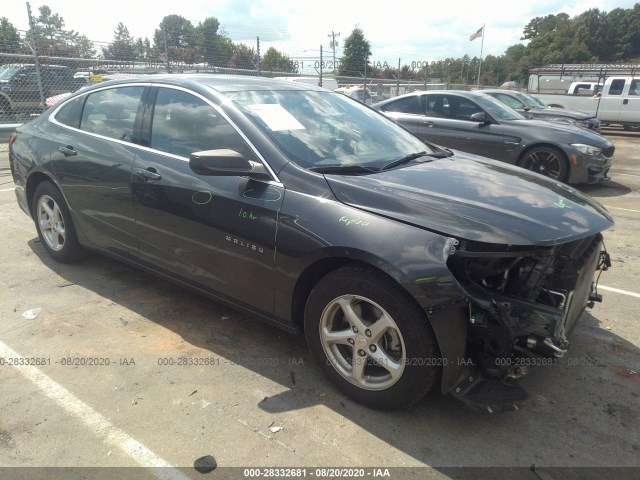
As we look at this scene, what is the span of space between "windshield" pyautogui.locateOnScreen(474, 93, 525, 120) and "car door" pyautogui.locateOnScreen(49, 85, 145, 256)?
656 centimetres

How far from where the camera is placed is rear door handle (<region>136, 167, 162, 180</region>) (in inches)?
129

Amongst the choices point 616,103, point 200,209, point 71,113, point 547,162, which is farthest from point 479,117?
point 616,103

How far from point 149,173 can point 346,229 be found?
1.62m

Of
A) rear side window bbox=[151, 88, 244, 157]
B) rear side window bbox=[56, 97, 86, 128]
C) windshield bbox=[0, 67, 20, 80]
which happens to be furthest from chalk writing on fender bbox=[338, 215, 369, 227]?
windshield bbox=[0, 67, 20, 80]

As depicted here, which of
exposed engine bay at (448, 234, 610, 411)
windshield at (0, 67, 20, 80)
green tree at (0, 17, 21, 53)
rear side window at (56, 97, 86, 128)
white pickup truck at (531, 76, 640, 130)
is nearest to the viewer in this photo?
exposed engine bay at (448, 234, 610, 411)

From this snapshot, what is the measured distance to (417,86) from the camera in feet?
78.5

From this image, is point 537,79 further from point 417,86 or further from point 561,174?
point 561,174

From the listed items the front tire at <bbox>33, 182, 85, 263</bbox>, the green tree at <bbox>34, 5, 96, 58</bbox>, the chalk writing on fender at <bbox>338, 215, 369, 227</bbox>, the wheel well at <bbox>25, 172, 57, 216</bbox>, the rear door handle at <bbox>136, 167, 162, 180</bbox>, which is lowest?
the front tire at <bbox>33, 182, 85, 263</bbox>

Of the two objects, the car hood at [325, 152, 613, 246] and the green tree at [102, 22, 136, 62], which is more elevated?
the green tree at [102, 22, 136, 62]

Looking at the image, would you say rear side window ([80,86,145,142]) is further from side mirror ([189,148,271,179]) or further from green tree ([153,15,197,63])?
green tree ([153,15,197,63])

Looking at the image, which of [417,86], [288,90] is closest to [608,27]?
[417,86]

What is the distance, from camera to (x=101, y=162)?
368 centimetres

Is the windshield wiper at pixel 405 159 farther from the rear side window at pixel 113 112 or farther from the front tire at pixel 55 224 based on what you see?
the front tire at pixel 55 224

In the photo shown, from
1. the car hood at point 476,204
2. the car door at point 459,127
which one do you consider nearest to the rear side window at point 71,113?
the car hood at point 476,204
